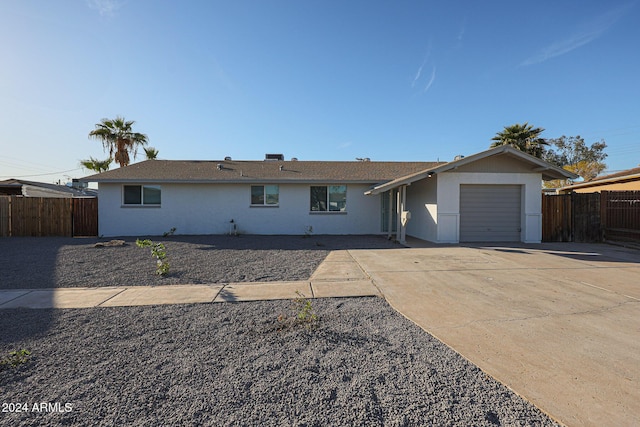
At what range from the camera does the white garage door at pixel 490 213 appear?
11.2 metres

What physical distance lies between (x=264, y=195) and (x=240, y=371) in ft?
37.4

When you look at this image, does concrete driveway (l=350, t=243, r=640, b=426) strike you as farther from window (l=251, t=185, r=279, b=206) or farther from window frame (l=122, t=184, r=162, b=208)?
window frame (l=122, t=184, r=162, b=208)

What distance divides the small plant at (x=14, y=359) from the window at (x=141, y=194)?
1156 centimetres

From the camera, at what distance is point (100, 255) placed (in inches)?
338

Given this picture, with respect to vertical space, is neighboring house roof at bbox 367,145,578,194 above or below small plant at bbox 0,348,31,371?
above

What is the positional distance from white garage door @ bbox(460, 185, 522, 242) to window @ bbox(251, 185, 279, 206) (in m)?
8.20

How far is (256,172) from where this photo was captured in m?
14.3

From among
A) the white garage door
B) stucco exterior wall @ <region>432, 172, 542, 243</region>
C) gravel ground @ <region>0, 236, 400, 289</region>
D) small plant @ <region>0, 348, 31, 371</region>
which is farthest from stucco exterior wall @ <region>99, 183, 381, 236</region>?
small plant @ <region>0, 348, 31, 371</region>

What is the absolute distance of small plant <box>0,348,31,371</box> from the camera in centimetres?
273

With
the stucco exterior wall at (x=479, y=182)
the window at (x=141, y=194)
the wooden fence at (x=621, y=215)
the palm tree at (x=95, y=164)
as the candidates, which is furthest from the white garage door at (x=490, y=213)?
the palm tree at (x=95, y=164)

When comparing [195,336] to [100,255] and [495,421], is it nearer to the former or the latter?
[495,421]

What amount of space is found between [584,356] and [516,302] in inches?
65.9

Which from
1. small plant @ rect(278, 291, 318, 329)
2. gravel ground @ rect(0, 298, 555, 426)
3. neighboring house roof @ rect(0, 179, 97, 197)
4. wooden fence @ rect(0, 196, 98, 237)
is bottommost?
gravel ground @ rect(0, 298, 555, 426)

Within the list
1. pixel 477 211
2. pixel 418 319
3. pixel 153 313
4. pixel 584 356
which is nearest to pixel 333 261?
pixel 418 319
